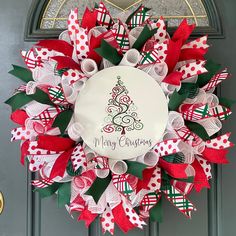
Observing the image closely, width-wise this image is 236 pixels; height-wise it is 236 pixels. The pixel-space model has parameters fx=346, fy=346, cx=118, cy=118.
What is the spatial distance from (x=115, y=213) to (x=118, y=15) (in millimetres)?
512

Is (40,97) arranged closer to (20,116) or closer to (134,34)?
(20,116)

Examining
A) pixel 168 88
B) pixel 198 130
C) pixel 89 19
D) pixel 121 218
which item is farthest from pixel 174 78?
pixel 121 218

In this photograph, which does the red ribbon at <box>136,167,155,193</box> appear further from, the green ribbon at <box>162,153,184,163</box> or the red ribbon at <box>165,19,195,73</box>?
the red ribbon at <box>165,19,195,73</box>

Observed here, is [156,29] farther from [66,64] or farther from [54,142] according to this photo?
[54,142]

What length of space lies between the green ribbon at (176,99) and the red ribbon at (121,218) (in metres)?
0.27

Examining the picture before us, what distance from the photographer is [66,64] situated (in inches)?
32.8

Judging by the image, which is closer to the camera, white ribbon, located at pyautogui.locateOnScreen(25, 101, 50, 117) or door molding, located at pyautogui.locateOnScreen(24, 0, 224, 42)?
white ribbon, located at pyautogui.locateOnScreen(25, 101, 50, 117)

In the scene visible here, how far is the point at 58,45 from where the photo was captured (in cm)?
86

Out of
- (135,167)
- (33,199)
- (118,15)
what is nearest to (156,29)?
(118,15)

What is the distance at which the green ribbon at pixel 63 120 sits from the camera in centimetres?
81

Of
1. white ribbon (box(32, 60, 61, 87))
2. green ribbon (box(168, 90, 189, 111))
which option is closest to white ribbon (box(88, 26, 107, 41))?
white ribbon (box(32, 60, 61, 87))

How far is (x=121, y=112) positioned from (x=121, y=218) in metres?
0.26

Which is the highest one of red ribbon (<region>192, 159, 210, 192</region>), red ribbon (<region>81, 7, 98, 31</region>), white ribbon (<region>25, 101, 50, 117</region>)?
red ribbon (<region>81, 7, 98, 31</region>)

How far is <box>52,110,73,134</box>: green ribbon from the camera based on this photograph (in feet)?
2.66
